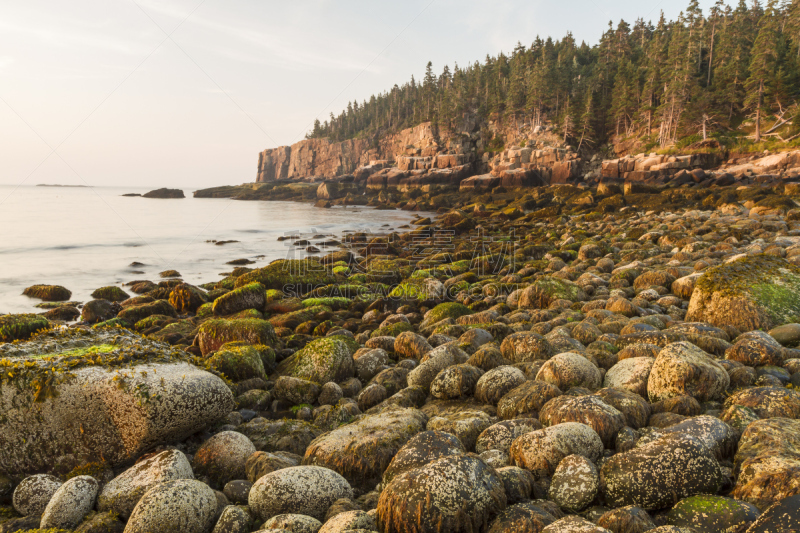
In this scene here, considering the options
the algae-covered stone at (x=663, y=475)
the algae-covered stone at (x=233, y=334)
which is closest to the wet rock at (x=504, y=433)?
the algae-covered stone at (x=663, y=475)

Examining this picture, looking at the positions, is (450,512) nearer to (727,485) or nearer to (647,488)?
(647,488)

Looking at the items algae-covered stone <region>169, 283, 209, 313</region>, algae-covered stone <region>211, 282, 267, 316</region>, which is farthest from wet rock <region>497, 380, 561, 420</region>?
algae-covered stone <region>169, 283, 209, 313</region>

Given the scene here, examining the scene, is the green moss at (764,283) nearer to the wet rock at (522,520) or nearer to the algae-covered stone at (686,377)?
the algae-covered stone at (686,377)

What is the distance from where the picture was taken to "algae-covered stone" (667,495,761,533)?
2529mm

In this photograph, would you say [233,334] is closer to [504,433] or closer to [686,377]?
[504,433]

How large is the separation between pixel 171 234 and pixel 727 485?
117 feet

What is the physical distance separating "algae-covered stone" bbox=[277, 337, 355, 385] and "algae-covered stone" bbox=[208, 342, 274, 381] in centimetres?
53

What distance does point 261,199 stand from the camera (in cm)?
9262

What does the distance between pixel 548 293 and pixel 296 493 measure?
793 cm

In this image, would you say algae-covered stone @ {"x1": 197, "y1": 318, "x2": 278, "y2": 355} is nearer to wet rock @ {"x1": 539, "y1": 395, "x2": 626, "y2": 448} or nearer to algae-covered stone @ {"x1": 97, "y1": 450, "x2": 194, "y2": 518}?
algae-covered stone @ {"x1": 97, "y1": 450, "x2": 194, "y2": 518}

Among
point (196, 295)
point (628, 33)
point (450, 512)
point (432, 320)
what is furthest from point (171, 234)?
point (628, 33)

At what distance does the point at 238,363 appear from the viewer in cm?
681

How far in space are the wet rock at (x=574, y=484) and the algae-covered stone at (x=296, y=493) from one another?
173 centimetres

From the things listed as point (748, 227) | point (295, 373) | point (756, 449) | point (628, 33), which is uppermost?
point (628, 33)
